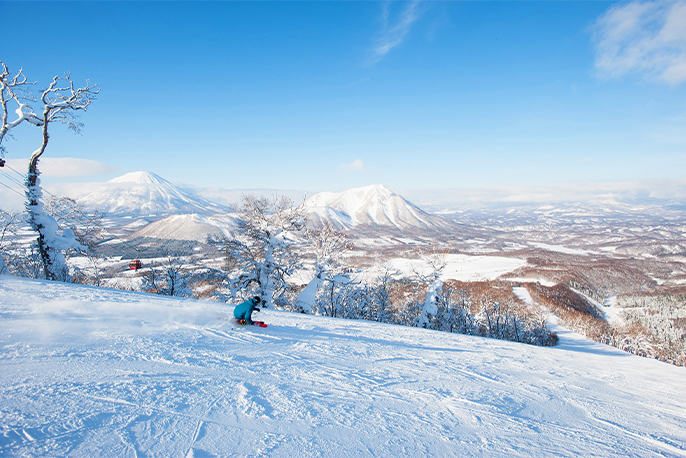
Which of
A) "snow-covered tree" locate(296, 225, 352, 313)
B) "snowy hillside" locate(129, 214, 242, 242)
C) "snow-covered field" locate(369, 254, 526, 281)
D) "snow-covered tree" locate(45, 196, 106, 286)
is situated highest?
"snow-covered tree" locate(45, 196, 106, 286)

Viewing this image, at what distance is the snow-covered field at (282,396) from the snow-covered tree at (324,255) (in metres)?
14.3

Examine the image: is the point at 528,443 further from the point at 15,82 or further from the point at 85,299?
the point at 15,82

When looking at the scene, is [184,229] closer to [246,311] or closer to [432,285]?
[432,285]

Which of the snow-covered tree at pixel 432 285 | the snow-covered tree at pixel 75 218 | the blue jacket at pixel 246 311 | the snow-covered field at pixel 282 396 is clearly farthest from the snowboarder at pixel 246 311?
the snow-covered tree at pixel 432 285

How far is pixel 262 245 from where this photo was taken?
19641 mm

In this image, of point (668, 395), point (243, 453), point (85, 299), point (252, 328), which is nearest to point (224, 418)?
point (243, 453)

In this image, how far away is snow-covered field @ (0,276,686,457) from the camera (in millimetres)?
3051

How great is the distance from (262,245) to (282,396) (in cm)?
1621

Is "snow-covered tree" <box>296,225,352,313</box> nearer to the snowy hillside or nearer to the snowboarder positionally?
the snowboarder

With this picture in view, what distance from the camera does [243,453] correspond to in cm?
285

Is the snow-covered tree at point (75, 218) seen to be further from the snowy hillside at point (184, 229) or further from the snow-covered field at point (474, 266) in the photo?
the snowy hillside at point (184, 229)

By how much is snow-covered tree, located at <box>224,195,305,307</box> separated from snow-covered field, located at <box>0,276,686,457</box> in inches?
444

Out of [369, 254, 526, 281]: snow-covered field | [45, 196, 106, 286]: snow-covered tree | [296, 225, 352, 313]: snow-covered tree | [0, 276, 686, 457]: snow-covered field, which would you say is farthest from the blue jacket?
[369, 254, 526, 281]: snow-covered field

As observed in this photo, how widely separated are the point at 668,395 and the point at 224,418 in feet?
28.7
